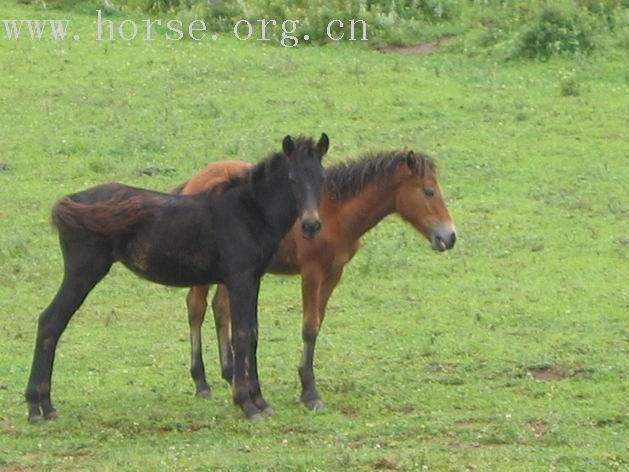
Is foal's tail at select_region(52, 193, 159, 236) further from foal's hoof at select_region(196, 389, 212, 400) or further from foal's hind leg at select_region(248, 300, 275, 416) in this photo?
foal's hoof at select_region(196, 389, 212, 400)

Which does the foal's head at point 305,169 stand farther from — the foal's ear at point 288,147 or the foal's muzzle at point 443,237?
the foal's muzzle at point 443,237

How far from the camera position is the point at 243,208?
11039mm

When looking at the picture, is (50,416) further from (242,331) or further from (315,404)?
(315,404)

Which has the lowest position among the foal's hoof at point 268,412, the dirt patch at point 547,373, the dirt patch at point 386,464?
the dirt patch at point 547,373

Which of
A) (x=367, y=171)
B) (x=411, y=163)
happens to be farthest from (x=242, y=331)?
(x=411, y=163)

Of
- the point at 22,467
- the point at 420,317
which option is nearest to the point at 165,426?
the point at 22,467

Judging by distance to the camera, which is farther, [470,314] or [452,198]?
[452,198]

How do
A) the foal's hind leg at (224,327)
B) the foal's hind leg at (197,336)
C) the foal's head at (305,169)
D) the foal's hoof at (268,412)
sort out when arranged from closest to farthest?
the foal's head at (305,169)
the foal's hoof at (268,412)
the foal's hind leg at (197,336)
the foal's hind leg at (224,327)

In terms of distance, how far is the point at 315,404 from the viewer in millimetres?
11414

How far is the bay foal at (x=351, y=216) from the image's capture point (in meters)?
11.7

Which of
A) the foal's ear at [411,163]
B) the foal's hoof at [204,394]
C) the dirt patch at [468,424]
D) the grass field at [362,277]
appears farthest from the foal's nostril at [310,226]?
the foal's hoof at [204,394]

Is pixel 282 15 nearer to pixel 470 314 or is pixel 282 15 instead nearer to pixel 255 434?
pixel 470 314

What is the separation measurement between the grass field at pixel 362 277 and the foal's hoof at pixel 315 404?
109 mm

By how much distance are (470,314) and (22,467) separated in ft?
18.6
